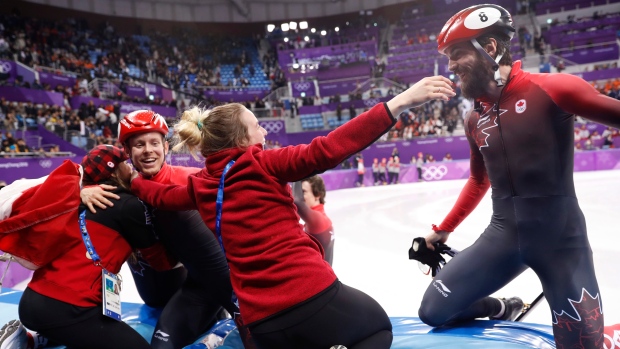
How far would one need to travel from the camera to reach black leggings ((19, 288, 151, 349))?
1995mm

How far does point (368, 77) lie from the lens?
2597cm

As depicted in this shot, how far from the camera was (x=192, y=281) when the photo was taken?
263 centimetres

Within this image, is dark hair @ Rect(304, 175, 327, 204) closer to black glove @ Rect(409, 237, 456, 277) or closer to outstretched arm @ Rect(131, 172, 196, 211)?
black glove @ Rect(409, 237, 456, 277)

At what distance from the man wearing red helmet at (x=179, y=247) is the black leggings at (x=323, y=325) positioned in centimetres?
84

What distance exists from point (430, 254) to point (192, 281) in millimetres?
1377

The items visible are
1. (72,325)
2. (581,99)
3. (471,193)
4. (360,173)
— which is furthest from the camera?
(360,173)

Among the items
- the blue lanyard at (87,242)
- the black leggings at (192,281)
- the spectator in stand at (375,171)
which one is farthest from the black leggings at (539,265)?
the spectator in stand at (375,171)

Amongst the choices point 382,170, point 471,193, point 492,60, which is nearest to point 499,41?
point 492,60

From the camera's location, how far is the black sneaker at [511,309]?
110 inches

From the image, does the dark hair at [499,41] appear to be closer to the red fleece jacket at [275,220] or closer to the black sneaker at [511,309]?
the red fleece jacket at [275,220]

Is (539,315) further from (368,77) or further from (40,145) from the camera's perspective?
(368,77)

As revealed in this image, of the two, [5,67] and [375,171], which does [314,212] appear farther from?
[5,67]

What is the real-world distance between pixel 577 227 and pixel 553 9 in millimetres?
29441

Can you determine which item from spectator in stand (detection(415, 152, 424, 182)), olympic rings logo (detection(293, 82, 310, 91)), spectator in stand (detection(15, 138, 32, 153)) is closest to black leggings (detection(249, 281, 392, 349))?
spectator in stand (detection(15, 138, 32, 153))
